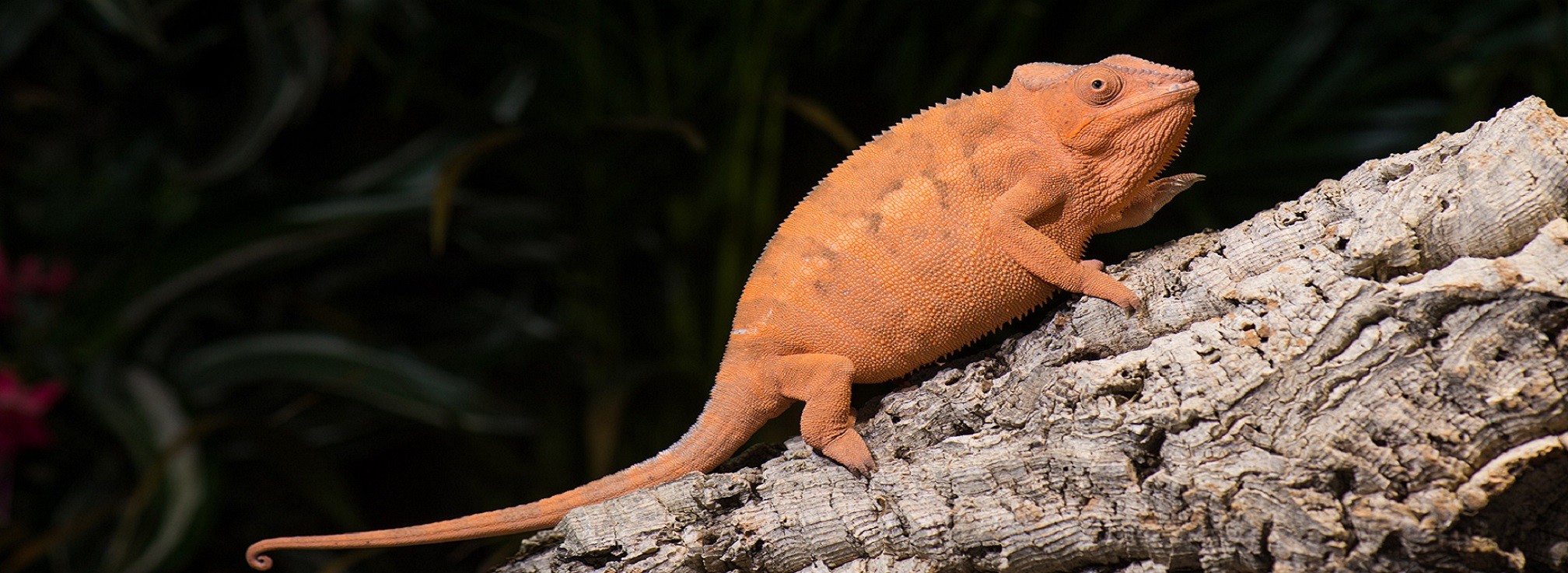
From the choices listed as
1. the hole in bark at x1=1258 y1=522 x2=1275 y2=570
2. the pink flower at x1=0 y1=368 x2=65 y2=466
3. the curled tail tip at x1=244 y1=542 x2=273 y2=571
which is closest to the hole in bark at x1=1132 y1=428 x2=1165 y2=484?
the hole in bark at x1=1258 y1=522 x2=1275 y2=570

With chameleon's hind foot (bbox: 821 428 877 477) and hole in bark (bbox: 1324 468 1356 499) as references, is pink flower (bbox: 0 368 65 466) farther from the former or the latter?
hole in bark (bbox: 1324 468 1356 499)

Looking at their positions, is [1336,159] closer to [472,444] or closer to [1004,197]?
[1004,197]

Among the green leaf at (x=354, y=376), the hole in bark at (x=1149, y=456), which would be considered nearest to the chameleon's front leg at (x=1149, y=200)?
the hole in bark at (x=1149, y=456)

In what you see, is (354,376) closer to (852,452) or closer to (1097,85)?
(852,452)

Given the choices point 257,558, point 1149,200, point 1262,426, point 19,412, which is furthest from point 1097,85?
point 19,412

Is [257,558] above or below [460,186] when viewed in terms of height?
below

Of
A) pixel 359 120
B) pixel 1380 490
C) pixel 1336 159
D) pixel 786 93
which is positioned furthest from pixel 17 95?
pixel 1336 159
